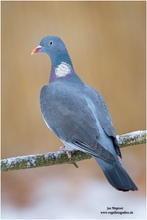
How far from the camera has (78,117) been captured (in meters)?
2.09

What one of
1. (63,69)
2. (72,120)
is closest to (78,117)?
(72,120)

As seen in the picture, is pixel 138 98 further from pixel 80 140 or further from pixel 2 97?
pixel 80 140

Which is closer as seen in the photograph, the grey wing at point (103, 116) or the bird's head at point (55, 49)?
the grey wing at point (103, 116)

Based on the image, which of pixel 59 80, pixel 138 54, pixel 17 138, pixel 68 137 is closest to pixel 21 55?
pixel 17 138

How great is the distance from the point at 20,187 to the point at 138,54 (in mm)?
1450

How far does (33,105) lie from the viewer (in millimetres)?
4109

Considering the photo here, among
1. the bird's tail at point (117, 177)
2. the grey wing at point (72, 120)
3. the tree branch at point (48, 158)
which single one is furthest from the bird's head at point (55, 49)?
the bird's tail at point (117, 177)

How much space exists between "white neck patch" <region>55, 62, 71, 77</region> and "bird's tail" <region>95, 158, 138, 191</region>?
57cm

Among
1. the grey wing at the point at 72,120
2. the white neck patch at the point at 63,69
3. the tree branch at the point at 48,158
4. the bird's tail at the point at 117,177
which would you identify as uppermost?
the white neck patch at the point at 63,69

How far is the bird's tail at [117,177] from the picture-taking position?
1.79 meters

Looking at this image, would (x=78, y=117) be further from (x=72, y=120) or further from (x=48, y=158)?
(x=48, y=158)

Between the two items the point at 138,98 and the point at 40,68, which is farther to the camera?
the point at 138,98

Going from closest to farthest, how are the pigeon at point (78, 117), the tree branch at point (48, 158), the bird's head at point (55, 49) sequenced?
the pigeon at point (78, 117), the tree branch at point (48, 158), the bird's head at point (55, 49)

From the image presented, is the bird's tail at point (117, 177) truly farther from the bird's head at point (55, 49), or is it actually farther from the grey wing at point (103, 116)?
the bird's head at point (55, 49)
